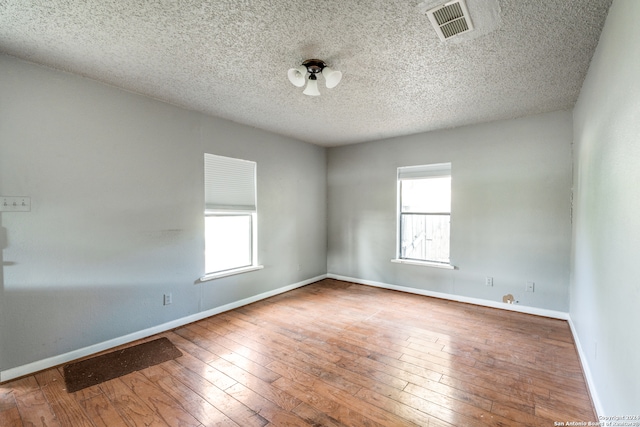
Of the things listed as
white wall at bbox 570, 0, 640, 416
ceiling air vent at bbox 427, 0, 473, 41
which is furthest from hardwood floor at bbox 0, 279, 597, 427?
ceiling air vent at bbox 427, 0, 473, 41

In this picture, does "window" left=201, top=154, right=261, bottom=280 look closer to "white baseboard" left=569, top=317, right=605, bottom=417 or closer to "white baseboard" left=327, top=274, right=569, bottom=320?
"white baseboard" left=327, top=274, right=569, bottom=320

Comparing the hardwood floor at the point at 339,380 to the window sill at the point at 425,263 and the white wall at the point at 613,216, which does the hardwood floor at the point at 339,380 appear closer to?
the white wall at the point at 613,216

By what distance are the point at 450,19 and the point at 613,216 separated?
1455mm

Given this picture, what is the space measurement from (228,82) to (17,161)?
5.81ft

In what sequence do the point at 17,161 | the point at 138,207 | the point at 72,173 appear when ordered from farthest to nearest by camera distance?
the point at 138,207, the point at 72,173, the point at 17,161

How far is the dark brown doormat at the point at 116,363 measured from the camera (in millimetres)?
2252

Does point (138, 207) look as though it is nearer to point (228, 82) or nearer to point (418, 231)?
point (228, 82)

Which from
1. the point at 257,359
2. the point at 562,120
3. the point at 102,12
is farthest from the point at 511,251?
the point at 102,12

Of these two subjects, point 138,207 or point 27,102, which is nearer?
point 27,102

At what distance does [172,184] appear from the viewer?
322 centimetres

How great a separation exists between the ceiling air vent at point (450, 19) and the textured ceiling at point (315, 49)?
0.15ft

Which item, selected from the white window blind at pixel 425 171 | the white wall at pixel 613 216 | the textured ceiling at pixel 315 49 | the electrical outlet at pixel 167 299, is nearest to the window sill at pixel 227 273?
the electrical outlet at pixel 167 299

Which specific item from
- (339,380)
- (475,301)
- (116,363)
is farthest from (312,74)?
(475,301)

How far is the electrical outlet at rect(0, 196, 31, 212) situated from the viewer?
2.21 m
